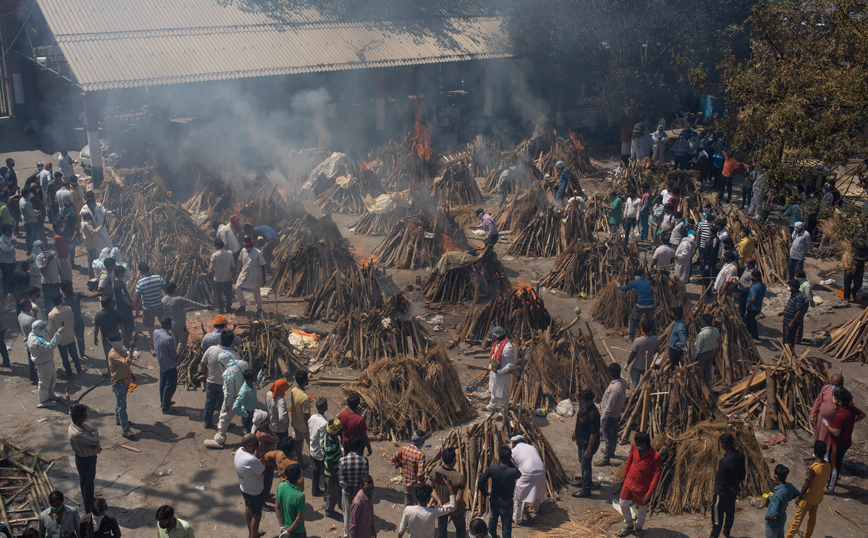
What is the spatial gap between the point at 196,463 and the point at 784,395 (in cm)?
833

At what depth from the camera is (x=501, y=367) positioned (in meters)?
9.88

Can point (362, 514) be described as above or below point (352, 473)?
below

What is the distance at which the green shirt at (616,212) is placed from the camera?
17.3 m

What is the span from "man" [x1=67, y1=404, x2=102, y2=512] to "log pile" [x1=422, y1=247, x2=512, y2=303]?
7.57m

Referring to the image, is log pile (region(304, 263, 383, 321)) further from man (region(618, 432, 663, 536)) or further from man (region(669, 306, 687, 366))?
man (region(618, 432, 663, 536))

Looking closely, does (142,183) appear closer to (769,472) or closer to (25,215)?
(25,215)

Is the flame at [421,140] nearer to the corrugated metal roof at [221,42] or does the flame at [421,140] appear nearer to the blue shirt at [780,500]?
the corrugated metal roof at [221,42]

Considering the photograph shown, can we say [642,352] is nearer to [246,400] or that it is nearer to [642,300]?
[642,300]

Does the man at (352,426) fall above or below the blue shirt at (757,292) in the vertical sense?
below

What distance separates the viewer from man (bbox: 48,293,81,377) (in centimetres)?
1033

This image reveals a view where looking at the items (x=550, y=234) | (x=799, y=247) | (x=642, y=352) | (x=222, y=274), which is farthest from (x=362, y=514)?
(x=799, y=247)

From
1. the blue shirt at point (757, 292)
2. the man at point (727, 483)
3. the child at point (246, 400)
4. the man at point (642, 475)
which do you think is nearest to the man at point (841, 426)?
the man at point (727, 483)

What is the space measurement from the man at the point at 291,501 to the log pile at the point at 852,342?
32.5ft

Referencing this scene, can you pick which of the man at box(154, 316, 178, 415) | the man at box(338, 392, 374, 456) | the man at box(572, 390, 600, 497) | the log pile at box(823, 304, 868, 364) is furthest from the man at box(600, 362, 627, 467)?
the man at box(154, 316, 178, 415)
